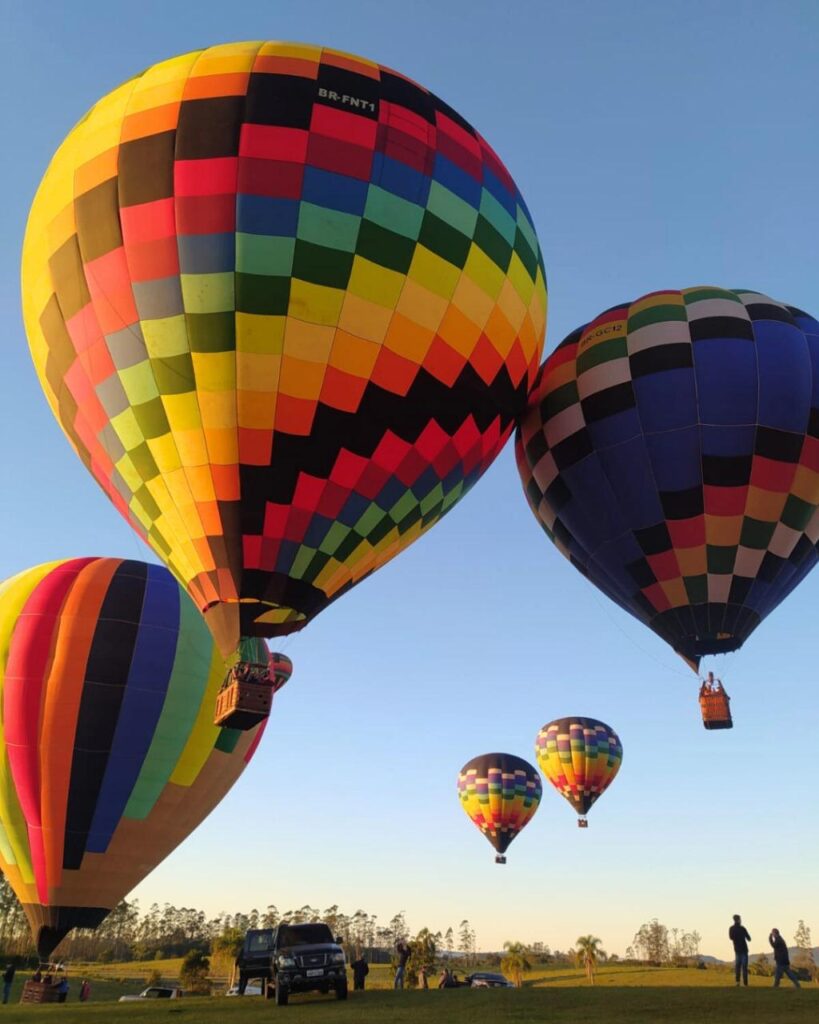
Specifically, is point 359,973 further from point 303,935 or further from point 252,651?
point 252,651

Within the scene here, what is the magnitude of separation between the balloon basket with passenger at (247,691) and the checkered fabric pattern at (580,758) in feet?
95.5

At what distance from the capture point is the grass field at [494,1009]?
30.3ft

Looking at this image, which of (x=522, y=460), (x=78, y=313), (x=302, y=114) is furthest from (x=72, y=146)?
(x=522, y=460)

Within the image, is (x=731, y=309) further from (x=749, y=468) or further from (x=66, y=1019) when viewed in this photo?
(x=66, y=1019)

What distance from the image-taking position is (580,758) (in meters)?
38.5

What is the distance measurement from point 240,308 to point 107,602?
1158 cm

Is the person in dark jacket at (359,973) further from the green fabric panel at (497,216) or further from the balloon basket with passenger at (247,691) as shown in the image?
the green fabric panel at (497,216)

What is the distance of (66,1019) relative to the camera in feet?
35.7

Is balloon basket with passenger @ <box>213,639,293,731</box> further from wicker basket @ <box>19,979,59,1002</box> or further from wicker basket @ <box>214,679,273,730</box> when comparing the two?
wicker basket @ <box>19,979,59,1002</box>

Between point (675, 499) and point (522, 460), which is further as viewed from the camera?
point (522, 460)

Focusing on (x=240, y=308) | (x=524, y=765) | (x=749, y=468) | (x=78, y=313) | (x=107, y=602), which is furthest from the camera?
(x=524, y=765)

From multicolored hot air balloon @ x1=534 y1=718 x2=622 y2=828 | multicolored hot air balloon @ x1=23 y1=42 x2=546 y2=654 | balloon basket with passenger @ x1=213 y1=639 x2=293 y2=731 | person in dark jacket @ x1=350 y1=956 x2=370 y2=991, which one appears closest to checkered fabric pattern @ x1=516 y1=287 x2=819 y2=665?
multicolored hot air balloon @ x1=23 y1=42 x2=546 y2=654

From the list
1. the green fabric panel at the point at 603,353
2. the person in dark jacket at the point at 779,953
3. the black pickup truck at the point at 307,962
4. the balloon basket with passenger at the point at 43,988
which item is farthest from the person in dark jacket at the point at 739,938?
the balloon basket with passenger at the point at 43,988

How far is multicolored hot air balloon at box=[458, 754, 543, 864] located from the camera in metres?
41.2
